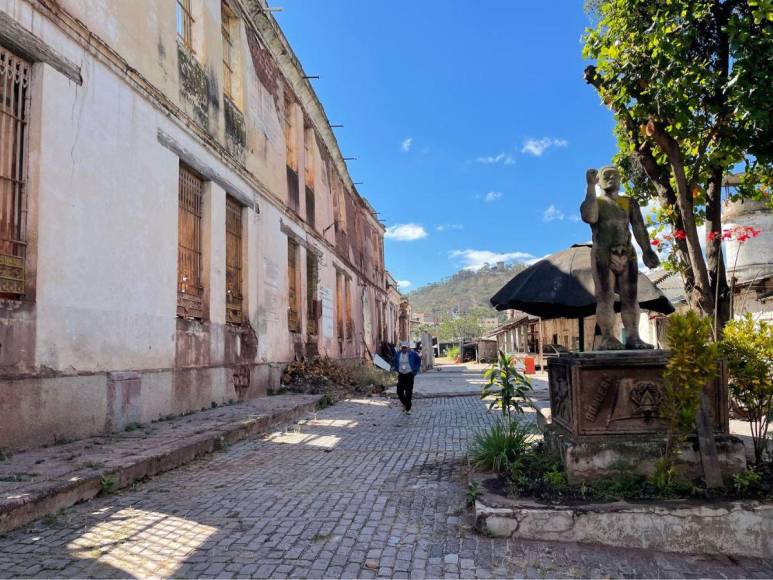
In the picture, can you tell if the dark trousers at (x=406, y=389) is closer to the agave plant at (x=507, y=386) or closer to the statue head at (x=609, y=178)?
the agave plant at (x=507, y=386)

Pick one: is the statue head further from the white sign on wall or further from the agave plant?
the white sign on wall

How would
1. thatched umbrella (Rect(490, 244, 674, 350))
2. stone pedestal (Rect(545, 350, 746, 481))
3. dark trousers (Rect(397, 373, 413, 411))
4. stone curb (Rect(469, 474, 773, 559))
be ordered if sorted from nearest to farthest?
1. stone curb (Rect(469, 474, 773, 559))
2. stone pedestal (Rect(545, 350, 746, 481))
3. thatched umbrella (Rect(490, 244, 674, 350))
4. dark trousers (Rect(397, 373, 413, 411))

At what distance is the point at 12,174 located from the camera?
17.7 ft

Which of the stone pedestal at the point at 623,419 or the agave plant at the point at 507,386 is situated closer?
the stone pedestal at the point at 623,419

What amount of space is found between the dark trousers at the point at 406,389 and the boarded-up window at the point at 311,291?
5128 mm

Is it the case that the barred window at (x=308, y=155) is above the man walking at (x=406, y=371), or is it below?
above

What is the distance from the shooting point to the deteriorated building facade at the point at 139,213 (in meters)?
5.43

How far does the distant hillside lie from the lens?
125 metres

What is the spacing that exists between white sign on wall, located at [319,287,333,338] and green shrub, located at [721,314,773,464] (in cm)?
1301

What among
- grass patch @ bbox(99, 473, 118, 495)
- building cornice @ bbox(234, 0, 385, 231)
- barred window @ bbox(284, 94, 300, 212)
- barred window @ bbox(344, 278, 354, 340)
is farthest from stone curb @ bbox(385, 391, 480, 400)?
grass patch @ bbox(99, 473, 118, 495)

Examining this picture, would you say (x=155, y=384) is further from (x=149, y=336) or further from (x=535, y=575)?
(x=535, y=575)

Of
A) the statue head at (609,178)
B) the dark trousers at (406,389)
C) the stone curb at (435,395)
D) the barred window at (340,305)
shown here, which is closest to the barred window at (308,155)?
the barred window at (340,305)

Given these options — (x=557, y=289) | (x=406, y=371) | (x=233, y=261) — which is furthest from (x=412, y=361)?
(x=557, y=289)

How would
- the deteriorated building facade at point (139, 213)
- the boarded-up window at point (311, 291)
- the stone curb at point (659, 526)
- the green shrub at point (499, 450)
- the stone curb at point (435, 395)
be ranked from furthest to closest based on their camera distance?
1. the boarded-up window at point (311, 291)
2. the stone curb at point (435, 395)
3. the deteriorated building facade at point (139, 213)
4. the green shrub at point (499, 450)
5. the stone curb at point (659, 526)
